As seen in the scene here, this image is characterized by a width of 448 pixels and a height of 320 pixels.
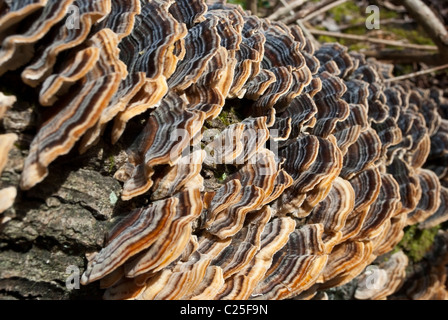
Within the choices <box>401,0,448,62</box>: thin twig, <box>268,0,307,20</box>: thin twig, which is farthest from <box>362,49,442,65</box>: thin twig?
<box>268,0,307,20</box>: thin twig

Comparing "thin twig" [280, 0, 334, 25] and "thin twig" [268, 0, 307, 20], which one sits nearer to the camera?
"thin twig" [280, 0, 334, 25]

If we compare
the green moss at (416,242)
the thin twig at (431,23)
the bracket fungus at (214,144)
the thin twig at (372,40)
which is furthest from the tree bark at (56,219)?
the thin twig at (431,23)

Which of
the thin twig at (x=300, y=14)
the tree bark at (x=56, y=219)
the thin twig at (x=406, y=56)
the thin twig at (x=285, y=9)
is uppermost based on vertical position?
the thin twig at (x=285, y=9)

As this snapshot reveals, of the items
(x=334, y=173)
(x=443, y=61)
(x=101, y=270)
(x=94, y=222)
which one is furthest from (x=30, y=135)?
(x=443, y=61)

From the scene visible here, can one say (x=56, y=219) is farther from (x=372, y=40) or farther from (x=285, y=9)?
(x=372, y=40)

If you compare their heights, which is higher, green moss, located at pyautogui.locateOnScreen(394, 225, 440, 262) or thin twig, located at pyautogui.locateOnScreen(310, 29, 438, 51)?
thin twig, located at pyautogui.locateOnScreen(310, 29, 438, 51)

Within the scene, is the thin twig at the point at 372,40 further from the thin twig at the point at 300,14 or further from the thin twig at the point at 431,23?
the thin twig at the point at 300,14

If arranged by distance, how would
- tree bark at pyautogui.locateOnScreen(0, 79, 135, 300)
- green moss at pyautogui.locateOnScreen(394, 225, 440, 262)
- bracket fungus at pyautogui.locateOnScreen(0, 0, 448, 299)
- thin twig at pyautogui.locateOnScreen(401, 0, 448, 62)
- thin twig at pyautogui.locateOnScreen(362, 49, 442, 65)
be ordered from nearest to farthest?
1. bracket fungus at pyautogui.locateOnScreen(0, 0, 448, 299)
2. tree bark at pyautogui.locateOnScreen(0, 79, 135, 300)
3. green moss at pyautogui.locateOnScreen(394, 225, 440, 262)
4. thin twig at pyautogui.locateOnScreen(401, 0, 448, 62)
5. thin twig at pyautogui.locateOnScreen(362, 49, 442, 65)

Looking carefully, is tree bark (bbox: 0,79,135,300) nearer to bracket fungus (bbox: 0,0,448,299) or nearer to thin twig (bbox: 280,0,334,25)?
bracket fungus (bbox: 0,0,448,299)
